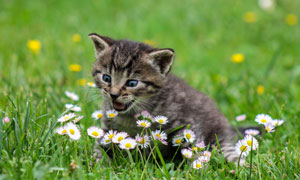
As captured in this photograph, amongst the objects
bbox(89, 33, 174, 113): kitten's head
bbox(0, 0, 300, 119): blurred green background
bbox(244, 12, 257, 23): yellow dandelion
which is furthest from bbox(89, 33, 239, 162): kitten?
bbox(244, 12, 257, 23): yellow dandelion

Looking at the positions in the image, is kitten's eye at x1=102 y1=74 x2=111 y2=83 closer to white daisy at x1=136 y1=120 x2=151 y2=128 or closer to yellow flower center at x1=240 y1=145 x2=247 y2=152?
white daisy at x1=136 y1=120 x2=151 y2=128

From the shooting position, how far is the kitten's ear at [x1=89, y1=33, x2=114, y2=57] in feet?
14.1

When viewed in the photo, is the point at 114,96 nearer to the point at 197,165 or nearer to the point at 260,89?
the point at 197,165

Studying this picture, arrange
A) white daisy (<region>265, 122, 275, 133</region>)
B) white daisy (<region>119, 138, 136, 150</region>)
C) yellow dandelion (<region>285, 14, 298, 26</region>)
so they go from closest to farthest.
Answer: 1. white daisy (<region>119, 138, 136, 150</region>)
2. white daisy (<region>265, 122, 275, 133</region>)
3. yellow dandelion (<region>285, 14, 298, 26</region>)

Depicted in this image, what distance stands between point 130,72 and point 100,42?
63cm

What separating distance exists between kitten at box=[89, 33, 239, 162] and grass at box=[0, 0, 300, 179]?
1.42 ft

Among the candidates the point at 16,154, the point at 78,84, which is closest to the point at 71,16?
the point at 78,84

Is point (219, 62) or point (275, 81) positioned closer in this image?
point (275, 81)

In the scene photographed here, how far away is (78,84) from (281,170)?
12.0 feet

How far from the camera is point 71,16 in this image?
918 centimetres

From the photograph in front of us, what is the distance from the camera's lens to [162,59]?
4.22 meters

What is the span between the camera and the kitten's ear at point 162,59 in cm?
407

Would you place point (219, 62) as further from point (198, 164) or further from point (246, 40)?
point (198, 164)

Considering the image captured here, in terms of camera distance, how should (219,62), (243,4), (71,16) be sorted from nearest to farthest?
1. (219,62)
2. (71,16)
3. (243,4)
